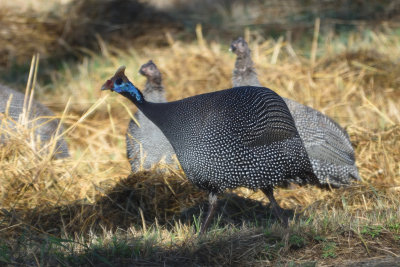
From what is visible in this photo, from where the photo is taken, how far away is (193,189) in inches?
183

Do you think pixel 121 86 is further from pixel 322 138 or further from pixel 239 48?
pixel 322 138

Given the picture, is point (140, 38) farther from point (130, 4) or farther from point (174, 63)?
point (174, 63)

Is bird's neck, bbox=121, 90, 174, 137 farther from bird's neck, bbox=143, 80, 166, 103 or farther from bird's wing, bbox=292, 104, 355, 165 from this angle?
bird's wing, bbox=292, 104, 355, 165

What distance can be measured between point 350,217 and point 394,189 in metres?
1.21

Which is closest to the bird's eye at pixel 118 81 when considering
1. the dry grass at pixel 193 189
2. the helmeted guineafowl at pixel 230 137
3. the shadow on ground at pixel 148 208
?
the helmeted guineafowl at pixel 230 137

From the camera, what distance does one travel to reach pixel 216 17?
363 inches

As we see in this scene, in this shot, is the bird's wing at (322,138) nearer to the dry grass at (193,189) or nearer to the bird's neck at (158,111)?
the dry grass at (193,189)

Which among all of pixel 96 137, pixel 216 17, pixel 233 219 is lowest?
pixel 233 219

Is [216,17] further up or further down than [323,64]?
further up

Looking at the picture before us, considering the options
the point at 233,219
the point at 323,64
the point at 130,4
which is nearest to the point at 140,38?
the point at 130,4

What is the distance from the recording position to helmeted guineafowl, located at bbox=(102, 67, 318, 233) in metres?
3.69

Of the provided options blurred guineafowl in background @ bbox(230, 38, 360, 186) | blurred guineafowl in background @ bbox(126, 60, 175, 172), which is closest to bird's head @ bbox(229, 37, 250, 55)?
blurred guineafowl in background @ bbox(230, 38, 360, 186)

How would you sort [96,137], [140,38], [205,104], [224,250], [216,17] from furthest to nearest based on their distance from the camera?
1. [216,17]
2. [140,38]
3. [96,137]
4. [205,104]
5. [224,250]

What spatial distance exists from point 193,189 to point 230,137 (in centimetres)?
105
